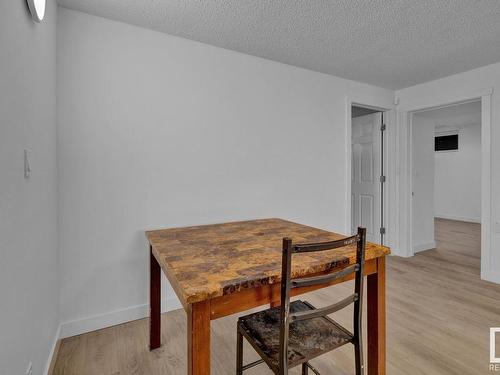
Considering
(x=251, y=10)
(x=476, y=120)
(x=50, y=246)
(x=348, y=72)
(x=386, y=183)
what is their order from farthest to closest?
(x=476, y=120)
(x=386, y=183)
(x=348, y=72)
(x=251, y=10)
(x=50, y=246)

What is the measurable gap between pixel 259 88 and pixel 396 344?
2407mm

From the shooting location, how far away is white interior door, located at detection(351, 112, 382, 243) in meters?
3.86

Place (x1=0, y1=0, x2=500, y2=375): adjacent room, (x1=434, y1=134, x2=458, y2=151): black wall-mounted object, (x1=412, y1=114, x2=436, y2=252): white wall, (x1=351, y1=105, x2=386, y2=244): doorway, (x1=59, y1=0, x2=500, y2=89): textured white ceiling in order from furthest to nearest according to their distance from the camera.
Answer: (x1=434, y1=134, x2=458, y2=151): black wall-mounted object → (x1=412, y1=114, x2=436, y2=252): white wall → (x1=351, y1=105, x2=386, y2=244): doorway → (x1=59, y1=0, x2=500, y2=89): textured white ceiling → (x1=0, y1=0, x2=500, y2=375): adjacent room

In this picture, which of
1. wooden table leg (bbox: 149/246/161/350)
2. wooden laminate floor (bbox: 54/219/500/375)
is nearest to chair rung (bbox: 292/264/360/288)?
wooden laminate floor (bbox: 54/219/500/375)

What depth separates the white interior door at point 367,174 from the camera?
3859mm

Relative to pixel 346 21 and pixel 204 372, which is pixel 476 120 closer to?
pixel 346 21

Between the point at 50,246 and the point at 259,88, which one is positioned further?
the point at 259,88

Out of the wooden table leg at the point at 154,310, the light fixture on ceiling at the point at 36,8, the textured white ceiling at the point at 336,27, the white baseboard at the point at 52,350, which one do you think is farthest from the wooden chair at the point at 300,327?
the textured white ceiling at the point at 336,27

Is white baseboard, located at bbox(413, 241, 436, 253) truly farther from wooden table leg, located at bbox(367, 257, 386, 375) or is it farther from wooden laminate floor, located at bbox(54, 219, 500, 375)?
wooden table leg, located at bbox(367, 257, 386, 375)

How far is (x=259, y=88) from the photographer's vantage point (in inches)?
107

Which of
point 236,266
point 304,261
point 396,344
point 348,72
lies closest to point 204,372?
point 236,266

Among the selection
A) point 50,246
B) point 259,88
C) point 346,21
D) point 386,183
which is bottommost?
point 50,246

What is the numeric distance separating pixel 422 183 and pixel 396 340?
2.92 m

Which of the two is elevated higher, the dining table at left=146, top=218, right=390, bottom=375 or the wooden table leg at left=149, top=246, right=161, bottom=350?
the dining table at left=146, top=218, right=390, bottom=375
